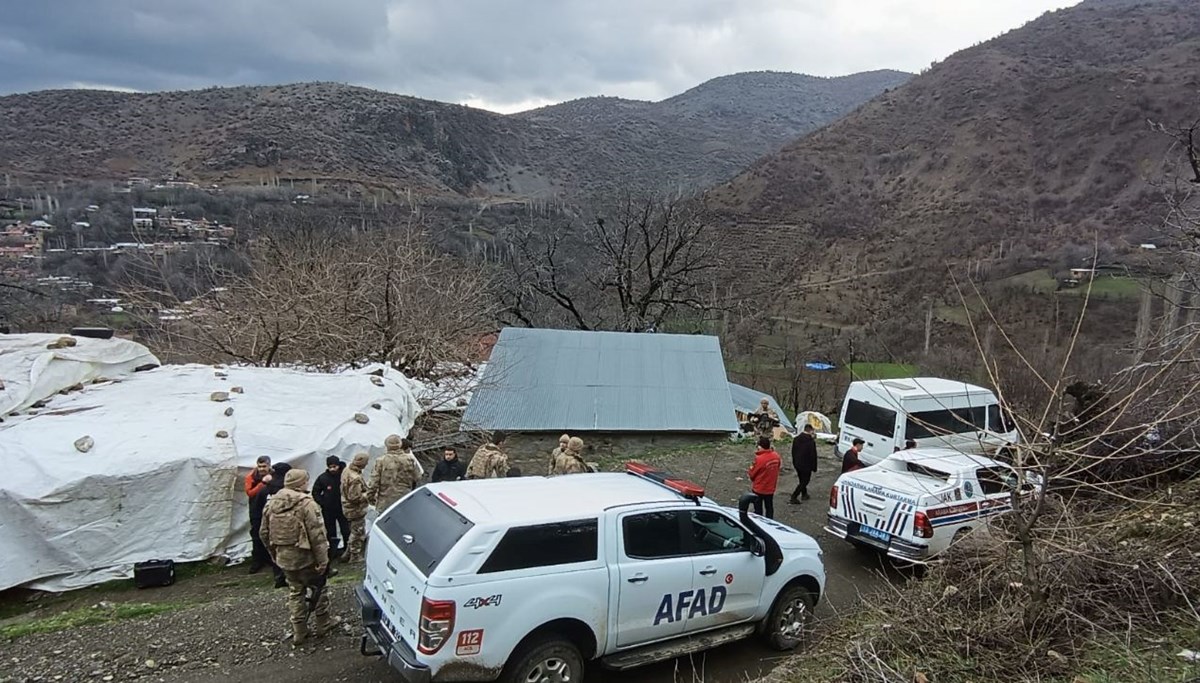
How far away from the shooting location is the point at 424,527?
5559 millimetres

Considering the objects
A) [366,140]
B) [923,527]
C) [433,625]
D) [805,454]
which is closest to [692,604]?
[433,625]

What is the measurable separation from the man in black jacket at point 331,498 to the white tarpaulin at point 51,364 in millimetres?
5049

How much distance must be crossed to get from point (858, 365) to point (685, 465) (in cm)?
2628

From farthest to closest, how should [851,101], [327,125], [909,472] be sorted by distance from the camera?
[851,101] < [327,125] < [909,472]

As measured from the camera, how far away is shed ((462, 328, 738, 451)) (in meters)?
16.5

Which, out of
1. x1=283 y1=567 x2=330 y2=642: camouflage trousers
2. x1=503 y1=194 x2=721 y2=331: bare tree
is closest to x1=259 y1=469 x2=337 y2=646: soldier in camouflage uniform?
x1=283 y1=567 x2=330 y2=642: camouflage trousers

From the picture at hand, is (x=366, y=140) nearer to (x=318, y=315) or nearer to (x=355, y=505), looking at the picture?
(x=318, y=315)

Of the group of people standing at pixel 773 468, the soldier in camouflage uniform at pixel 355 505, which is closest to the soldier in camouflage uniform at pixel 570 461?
the group of people standing at pixel 773 468

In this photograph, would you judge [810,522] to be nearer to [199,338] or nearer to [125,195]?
[199,338]

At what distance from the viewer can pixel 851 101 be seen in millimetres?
154625

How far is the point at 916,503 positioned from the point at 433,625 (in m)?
6.45

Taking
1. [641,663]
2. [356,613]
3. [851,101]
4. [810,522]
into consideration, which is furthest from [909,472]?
[851,101]

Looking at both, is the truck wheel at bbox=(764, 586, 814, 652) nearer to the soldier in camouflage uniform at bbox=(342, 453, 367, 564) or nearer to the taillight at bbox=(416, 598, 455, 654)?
the taillight at bbox=(416, 598, 455, 654)

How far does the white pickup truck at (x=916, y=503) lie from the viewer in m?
8.67
